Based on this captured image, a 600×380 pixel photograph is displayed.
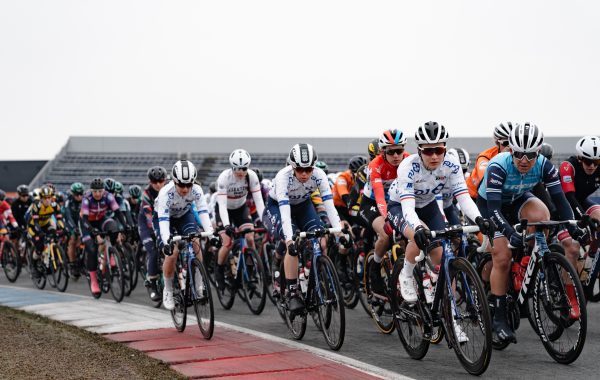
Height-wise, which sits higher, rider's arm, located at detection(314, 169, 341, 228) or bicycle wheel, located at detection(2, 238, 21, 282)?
rider's arm, located at detection(314, 169, 341, 228)

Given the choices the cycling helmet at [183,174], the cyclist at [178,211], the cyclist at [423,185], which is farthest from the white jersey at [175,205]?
the cyclist at [423,185]

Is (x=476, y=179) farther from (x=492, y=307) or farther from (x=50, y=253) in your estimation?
(x=50, y=253)

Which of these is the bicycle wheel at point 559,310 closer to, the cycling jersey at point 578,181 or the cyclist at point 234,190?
the cycling jersey at point 578,181

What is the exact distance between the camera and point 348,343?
23.3ft

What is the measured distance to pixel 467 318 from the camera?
549 cm

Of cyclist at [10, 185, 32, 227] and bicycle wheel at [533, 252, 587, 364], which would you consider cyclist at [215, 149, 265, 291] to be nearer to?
bicycle wheel at [533, 252, 587, 364]

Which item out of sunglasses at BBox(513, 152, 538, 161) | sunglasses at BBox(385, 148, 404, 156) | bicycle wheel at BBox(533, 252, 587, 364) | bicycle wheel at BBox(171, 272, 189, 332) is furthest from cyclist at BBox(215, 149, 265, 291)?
bicycle wheel at BBox(533, 252, 587, 364)

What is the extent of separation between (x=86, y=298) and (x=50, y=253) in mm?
2078

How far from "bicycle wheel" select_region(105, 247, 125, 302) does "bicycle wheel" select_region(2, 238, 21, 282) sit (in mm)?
4447

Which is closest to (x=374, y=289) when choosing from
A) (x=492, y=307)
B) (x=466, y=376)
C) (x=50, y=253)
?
(x=492, y=307)

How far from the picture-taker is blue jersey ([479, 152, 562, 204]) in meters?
6.20

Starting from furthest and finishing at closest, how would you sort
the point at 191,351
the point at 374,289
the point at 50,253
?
1. the point at 50,253
2. the point at 374,289
3. the point at 191,351

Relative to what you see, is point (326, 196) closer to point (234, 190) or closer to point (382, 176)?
point (382, 176)

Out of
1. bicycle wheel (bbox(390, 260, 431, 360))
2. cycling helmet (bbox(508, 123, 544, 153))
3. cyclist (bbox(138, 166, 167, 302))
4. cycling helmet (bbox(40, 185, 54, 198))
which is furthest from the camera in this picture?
cycling helmet (bbox(40, 185, 54, 198))
